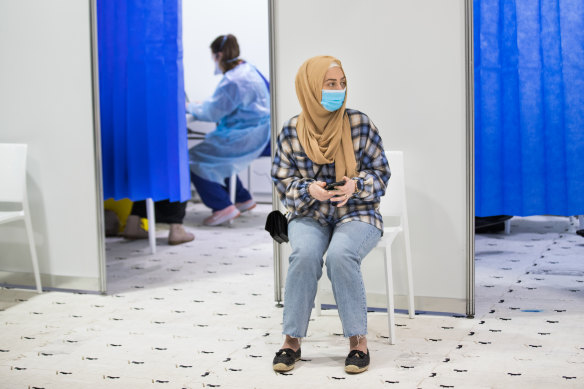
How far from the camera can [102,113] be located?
4422 mm

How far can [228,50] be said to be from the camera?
547cm

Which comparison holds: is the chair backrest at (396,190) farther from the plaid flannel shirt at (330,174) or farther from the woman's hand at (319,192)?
the woman's hand at (319,192)

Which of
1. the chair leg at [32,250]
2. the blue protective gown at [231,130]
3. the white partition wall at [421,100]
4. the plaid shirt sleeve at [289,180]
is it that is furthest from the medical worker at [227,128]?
the plaid shirt sleeve at [289,180]

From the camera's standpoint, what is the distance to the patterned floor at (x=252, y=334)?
8.24 feet

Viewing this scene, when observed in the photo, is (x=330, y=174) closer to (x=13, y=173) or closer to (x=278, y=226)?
(x=278, y=226)

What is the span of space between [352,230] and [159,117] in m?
2.00

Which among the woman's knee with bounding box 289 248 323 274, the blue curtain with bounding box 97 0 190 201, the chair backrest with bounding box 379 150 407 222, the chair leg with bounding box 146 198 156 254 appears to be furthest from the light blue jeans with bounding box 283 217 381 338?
the chair leg with bounding box 146 198 156 254

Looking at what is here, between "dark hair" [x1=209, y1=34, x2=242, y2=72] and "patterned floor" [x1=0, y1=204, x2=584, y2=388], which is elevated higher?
"dark hair" [x1=209, y1=34, x2=242, y2=72]

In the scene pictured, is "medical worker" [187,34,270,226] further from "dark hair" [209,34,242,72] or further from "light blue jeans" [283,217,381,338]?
"light blue jeans" [283,217,381,338]

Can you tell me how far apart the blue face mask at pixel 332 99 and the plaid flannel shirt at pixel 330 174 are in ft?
0.31

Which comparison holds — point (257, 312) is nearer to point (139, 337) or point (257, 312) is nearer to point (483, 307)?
point (139, 337)

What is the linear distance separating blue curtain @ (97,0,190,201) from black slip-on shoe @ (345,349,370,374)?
2.12 m

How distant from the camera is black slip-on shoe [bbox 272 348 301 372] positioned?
256cm

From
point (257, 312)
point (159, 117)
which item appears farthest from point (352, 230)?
point (159, 117)
